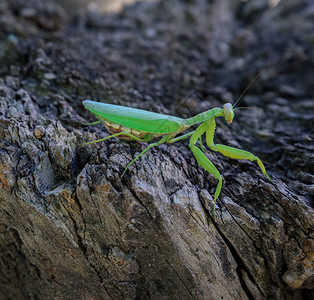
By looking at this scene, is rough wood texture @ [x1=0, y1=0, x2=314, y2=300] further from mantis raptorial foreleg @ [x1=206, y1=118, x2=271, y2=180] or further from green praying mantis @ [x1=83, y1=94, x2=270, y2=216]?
mantis raptorial foreleg @ [x1=206, y1=118, x2=271, y2=180]

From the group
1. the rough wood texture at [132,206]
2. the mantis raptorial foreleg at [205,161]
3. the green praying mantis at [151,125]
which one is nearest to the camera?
the rough wood texture at [132,206]

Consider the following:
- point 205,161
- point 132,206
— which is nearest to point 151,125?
point 205,161

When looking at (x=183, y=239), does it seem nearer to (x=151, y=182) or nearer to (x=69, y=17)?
(x=151, y=182)

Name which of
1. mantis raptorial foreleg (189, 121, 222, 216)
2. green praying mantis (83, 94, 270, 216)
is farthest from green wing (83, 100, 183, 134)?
mantis raptorial foreleg (189, 121, 222, 216)

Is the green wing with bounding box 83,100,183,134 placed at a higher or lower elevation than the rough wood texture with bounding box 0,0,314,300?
higher

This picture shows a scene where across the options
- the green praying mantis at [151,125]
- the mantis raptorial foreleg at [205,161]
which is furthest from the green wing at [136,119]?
the mantis raptorial foreleg at [205,161]

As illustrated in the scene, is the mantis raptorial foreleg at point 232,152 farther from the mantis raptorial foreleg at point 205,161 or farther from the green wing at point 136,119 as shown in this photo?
the green wing at point 136,119

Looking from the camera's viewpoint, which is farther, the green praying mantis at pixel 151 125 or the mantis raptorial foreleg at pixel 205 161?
the green praying mantis at pixel 151 125

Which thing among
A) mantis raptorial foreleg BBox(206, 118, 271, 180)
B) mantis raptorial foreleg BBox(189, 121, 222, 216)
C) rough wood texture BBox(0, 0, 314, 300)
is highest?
mantis raptorial foreleg BBox(206, 118, 271, 180)

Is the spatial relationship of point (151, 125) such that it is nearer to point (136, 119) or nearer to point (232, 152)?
point (136, 119)
